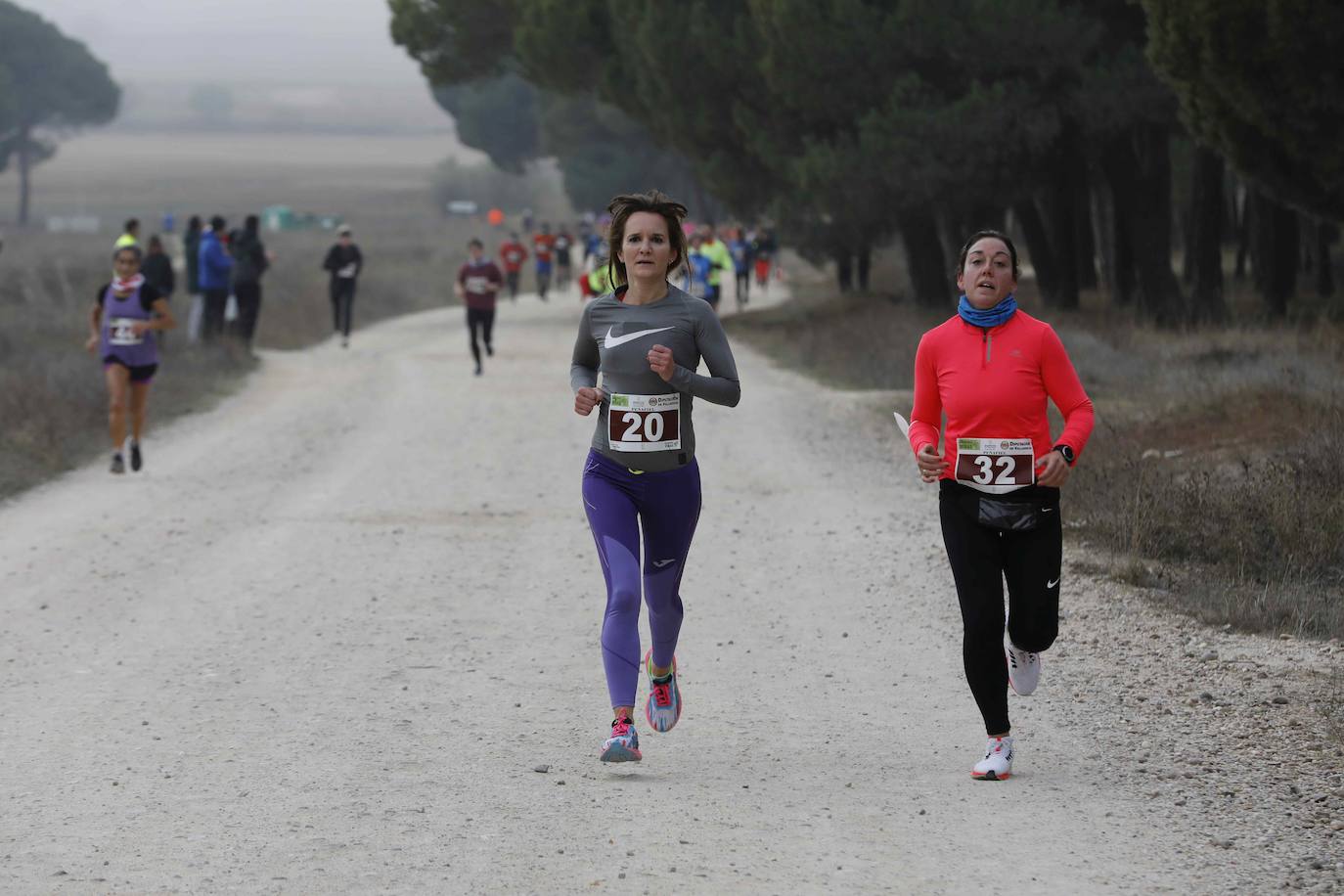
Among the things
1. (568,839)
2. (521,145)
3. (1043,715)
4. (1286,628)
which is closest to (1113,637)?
(1286,628)

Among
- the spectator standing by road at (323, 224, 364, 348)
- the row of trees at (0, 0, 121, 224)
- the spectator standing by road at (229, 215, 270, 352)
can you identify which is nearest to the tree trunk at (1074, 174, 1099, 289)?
the spectator standing by road at (323, 224, 364, 348)

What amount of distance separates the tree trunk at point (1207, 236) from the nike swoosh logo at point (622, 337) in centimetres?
2192

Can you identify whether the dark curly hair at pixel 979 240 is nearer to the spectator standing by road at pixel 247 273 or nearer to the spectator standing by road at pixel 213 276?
the spectator standing by road at pixel 213 276

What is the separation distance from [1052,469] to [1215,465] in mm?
7502

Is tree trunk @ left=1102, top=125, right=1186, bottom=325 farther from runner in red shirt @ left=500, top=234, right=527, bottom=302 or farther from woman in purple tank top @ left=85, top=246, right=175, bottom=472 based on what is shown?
woman in purple tank top @ left=85, top=246, right=175, bottom=472

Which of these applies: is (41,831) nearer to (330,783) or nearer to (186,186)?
(330,783)

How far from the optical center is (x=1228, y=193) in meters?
49.9

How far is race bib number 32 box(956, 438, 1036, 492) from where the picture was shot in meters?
6.26

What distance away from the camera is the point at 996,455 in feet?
20.6

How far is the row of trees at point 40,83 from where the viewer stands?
108 metres

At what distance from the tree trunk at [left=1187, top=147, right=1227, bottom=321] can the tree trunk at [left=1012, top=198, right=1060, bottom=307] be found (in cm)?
272

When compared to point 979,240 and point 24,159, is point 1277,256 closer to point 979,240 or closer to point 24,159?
point 979,240

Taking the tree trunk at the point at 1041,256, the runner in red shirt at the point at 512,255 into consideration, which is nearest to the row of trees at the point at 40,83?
the runner in red shirt at the point at 512,255

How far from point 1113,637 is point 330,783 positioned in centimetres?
404
